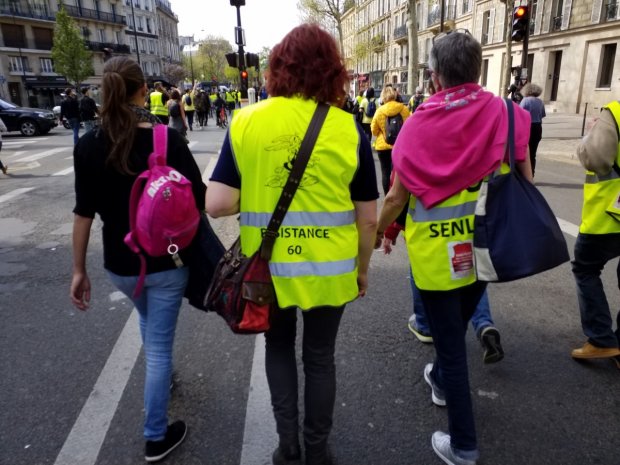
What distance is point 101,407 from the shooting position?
274 cm

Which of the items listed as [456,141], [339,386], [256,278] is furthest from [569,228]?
[256,278]

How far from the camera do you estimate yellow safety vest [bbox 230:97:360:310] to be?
1.73m

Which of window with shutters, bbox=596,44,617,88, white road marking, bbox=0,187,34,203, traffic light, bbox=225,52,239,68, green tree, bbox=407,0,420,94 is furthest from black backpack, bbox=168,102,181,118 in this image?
window with shutters, bbox=596,44,617,88

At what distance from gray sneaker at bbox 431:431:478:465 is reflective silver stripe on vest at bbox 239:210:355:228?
1269 millimetres

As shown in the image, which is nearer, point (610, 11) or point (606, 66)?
point (610, 11)

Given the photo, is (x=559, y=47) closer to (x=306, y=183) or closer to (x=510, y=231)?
(x=510, y=231)

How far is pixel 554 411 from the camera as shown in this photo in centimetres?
264

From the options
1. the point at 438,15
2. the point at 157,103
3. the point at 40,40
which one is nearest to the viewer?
the point at 157,103

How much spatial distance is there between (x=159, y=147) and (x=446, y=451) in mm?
1951

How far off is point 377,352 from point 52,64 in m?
58.9

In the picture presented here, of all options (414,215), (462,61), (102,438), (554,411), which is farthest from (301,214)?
(554,411)

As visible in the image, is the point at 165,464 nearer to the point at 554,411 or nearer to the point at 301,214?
the point at 301,214

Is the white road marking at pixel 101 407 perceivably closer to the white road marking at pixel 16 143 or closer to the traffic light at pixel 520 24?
the traffic light at pixel 520 24

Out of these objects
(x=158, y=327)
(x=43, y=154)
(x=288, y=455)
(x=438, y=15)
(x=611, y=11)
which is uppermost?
(x=438, y=15)
